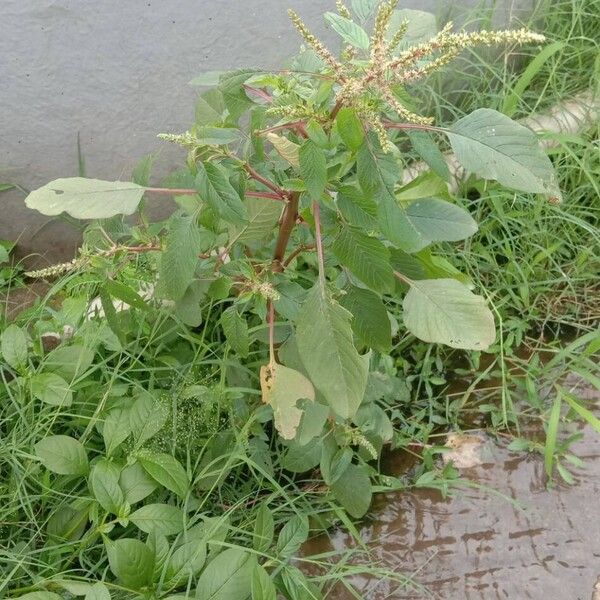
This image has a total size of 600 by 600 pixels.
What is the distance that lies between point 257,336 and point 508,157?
0.65 meters

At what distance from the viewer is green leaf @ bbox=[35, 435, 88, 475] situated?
1.40 m

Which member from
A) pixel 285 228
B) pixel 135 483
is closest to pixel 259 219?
pixel 285 228

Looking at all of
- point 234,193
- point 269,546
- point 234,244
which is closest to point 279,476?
point 269,546

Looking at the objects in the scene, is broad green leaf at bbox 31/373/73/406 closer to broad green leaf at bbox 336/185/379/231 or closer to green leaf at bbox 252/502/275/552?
green leaf at bbox 252/502/275/552

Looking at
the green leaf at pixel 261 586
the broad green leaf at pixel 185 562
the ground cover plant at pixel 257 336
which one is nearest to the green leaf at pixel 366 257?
the ground cover plant at pixel 257 336

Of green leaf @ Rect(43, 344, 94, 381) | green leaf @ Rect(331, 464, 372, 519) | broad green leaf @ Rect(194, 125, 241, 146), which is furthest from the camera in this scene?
green leaf @ Rect(43, 344, 94, 381)

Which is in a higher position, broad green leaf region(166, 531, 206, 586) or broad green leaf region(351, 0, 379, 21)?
broad green leaf region(351, 0, 379, 21)

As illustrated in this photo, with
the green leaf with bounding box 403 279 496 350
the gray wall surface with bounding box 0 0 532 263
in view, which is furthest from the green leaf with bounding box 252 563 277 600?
the gray wall surface with bounding box 0 0 532 263

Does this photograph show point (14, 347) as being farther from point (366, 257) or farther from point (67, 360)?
point (366, 257)

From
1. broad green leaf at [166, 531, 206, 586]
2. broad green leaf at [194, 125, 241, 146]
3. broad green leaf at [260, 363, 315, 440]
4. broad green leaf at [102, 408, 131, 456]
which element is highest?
broad green leaf at [194, 125, 241, 146]

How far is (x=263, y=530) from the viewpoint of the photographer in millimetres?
1360

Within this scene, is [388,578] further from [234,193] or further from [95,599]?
[234,193]

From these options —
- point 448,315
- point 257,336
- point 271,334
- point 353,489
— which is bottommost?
point 353,489

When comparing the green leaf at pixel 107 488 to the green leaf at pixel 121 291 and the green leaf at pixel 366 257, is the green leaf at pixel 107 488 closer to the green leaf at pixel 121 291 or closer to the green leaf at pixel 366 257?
the green leaf at pixel 121 291
